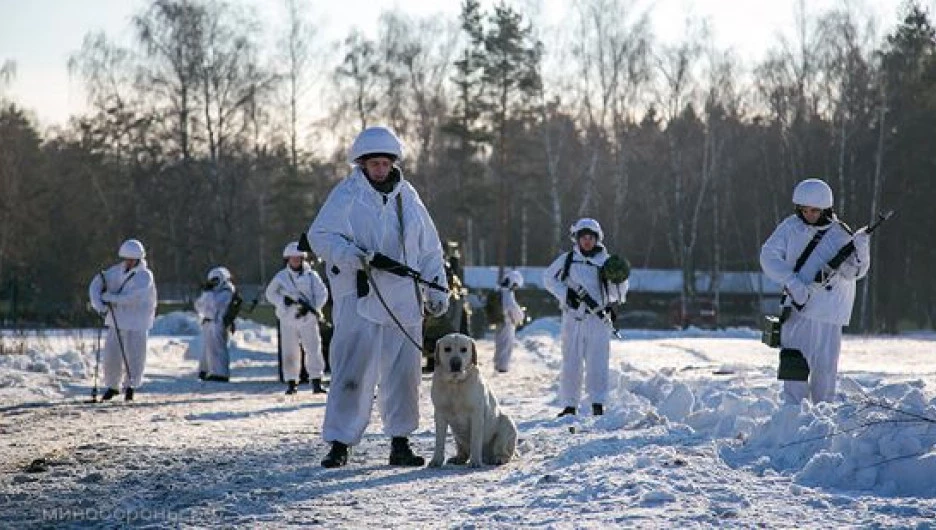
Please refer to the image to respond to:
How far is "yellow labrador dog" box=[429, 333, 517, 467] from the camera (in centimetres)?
854

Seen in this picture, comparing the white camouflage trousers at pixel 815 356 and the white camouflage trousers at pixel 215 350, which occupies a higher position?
the white camouflage trousers at pixel 815 356

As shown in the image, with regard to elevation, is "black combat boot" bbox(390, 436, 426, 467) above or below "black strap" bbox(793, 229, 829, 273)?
below

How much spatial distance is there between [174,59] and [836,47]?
24492mm

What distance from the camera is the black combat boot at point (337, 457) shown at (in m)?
8.77

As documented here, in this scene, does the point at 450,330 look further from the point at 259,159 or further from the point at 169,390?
the point at 259,159

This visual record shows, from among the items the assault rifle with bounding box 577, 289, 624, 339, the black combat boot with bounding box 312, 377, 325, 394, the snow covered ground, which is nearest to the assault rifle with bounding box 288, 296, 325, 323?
the black combat boot with bounding box 312, 377, 325, 394

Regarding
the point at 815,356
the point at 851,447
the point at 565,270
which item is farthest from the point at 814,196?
the point at 565,270

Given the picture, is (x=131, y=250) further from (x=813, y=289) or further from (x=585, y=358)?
(x=813, y=289)

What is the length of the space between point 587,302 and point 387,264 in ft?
18.7

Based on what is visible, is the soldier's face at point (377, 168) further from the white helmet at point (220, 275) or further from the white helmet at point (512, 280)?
the white helmet at point (512, 280)

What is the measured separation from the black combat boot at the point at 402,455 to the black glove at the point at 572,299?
5601 mm

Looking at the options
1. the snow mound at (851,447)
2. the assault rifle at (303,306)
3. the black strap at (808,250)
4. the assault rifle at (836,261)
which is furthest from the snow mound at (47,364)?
the snow mound at (851,447)

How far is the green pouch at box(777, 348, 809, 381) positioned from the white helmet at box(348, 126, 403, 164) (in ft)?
12.1

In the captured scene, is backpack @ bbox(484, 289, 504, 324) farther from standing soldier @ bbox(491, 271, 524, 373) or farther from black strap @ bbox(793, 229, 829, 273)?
black strap @ bbox(793, 229, 829, 273)
